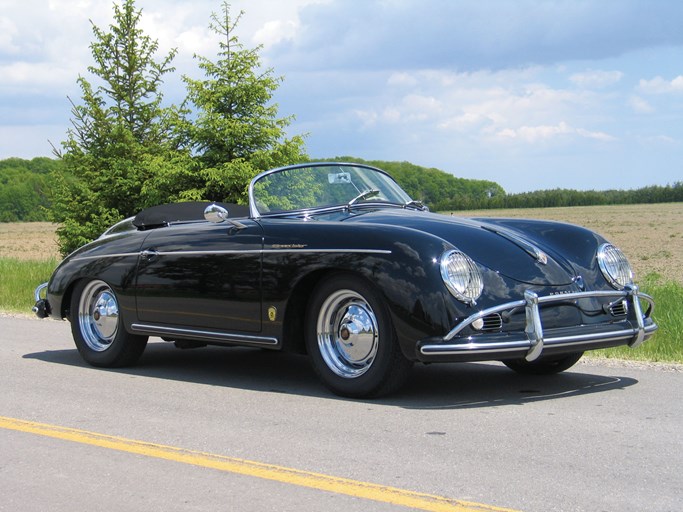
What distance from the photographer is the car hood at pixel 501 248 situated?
225 inches

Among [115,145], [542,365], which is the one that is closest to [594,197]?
[115,145]

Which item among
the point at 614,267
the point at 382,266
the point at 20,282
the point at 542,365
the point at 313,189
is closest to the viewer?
the point at 382,266

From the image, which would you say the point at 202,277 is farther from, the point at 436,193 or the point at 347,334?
the point at 436,193

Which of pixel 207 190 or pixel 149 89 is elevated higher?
pixel 149 89

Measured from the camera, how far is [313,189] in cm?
699

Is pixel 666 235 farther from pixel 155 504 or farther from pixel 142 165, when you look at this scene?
pixel 155 504

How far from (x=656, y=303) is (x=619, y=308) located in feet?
16.3

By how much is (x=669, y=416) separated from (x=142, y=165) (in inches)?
672

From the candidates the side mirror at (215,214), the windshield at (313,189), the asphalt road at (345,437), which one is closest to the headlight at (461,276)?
the asphalt road at (345,437)

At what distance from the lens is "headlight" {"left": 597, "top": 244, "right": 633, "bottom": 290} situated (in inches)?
244

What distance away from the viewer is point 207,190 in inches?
747

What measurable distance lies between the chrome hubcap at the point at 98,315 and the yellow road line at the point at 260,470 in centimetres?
207

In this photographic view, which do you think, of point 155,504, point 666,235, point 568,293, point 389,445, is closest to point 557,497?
point 389,445

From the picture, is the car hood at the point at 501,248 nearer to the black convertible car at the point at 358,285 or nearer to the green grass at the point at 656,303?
the black convertible car at the point at 358,285
